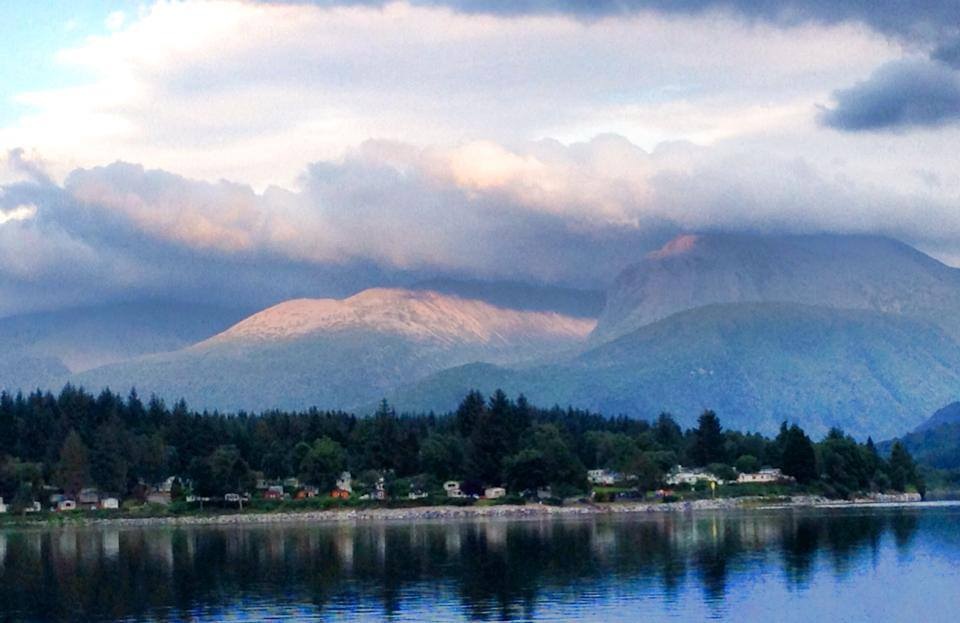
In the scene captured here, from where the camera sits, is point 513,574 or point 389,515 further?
point 389,515

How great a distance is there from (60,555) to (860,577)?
71.3 metres

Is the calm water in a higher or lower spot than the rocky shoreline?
lower

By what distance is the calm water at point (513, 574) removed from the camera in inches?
3036

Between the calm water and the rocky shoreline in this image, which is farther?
the rocky shoreline

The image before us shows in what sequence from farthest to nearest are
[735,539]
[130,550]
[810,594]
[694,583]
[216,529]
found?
1. [216,529]
2. [130,550]
3. [735,539]
4. [694,583]
5. [810,594]

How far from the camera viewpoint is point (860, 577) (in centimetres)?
8925

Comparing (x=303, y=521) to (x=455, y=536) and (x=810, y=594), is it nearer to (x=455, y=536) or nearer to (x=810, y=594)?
(x=455, y=536)

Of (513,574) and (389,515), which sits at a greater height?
(389,515)

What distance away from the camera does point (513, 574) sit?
95.8m

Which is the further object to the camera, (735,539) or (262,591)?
(735,539)

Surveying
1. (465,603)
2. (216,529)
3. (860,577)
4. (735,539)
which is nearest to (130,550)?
(216,529)

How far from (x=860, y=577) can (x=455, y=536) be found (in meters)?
57.7

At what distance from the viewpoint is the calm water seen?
3036 inches

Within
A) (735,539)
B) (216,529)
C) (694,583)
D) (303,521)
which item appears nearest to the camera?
(694,583)
